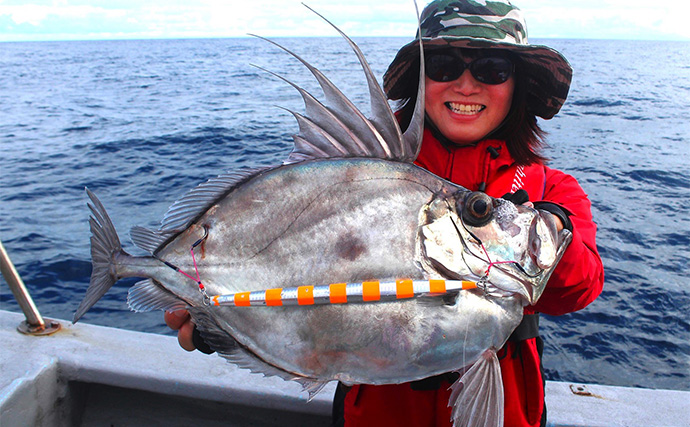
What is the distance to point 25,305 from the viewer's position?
121 inches

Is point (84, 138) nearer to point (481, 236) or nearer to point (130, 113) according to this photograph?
point (130, 113)

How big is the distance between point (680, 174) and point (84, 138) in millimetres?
16260

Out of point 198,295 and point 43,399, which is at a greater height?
point 198,295

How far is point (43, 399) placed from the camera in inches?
112

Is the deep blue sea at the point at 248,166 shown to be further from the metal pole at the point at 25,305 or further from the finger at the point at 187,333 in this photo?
the metal pole at the point at 25,305

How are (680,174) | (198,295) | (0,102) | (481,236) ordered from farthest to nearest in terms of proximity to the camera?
(0,102), (680,174), (198,295), (481,236)

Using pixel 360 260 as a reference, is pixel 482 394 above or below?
below

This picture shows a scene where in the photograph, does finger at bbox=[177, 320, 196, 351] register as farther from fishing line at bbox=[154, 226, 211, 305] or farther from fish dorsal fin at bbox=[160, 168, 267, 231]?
fish dorsal fin at bbox=[160, 168, 267, 231]

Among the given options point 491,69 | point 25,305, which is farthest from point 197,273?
point 25,305

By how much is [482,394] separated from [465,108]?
4.06 feet

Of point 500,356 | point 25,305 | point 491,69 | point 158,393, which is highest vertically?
point 491,69

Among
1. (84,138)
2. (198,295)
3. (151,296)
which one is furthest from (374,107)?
(84,138)

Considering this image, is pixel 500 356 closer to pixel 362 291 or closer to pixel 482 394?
pixel 482 394

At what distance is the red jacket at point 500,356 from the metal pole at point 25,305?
2.16 meters
